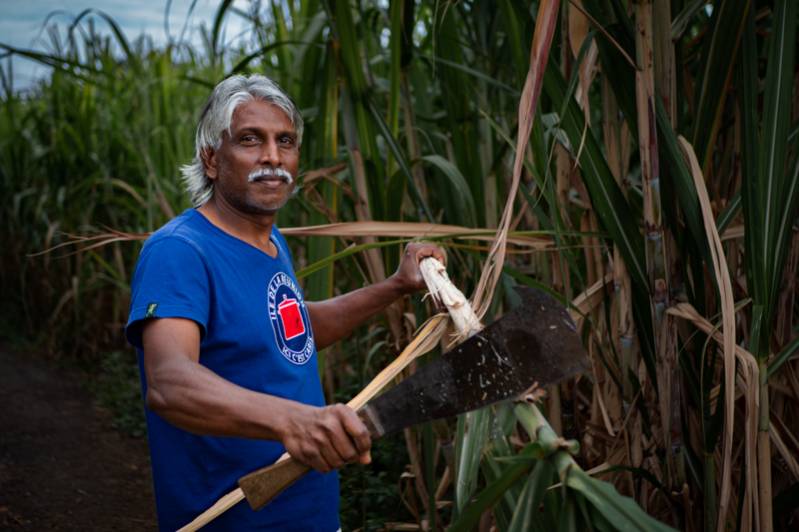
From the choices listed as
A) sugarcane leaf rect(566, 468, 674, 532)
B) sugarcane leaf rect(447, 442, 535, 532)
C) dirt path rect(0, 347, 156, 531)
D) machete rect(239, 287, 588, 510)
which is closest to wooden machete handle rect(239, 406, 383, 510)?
machete rect(239, 287, 588, 510)

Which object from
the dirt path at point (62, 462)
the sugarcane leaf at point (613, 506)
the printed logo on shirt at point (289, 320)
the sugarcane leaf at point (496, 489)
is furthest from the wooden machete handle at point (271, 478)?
the dirt path at point (62, 462)

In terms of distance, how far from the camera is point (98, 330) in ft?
14.9

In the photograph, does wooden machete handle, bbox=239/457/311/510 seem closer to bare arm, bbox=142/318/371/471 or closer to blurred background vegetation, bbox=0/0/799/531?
bare arm, bbox=142/318/371/471

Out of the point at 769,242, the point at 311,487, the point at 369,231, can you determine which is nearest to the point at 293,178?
the point at 369,231

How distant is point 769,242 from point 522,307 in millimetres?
518

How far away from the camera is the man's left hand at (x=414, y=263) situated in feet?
5.17

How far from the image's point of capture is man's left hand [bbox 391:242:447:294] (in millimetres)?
1576

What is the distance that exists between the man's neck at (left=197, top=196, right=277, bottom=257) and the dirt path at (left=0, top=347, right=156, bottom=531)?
169 cm

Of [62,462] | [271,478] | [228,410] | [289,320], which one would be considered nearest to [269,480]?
[271,478]

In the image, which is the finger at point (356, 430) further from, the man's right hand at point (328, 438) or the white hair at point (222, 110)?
the white hair at point (222, 110)

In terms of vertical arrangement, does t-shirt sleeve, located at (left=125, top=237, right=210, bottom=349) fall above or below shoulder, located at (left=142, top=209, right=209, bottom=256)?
below

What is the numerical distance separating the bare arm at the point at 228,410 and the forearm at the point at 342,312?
A: 20.2 inches

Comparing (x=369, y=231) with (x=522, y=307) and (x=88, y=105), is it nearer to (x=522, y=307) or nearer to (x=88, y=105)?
(x=522, y=307)

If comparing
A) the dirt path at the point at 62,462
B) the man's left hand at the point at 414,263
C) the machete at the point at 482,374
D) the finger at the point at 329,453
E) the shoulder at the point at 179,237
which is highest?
the shoulder at the point at 179,237
